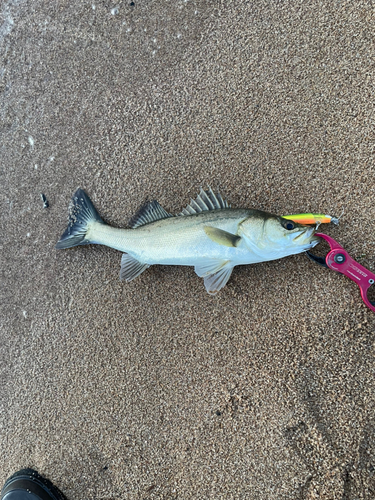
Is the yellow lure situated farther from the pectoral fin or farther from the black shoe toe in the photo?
the black shoe toe

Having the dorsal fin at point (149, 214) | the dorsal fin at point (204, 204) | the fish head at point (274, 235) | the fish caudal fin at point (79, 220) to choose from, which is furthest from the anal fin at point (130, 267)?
the fish head at point (274, 235)

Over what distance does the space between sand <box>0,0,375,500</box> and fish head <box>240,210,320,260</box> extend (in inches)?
9.5

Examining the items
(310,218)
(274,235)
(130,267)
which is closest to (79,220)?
(130,267)

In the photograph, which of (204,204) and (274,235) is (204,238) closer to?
(204,204)

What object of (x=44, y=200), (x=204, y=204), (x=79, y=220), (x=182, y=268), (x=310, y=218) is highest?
(x=310, y=218)

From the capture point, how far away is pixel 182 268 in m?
2.21

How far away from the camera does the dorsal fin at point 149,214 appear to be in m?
2.13

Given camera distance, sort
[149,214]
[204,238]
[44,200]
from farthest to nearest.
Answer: [44,200] → [149,214] → [204,238]

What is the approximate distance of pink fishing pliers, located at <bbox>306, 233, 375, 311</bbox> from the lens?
188 cm

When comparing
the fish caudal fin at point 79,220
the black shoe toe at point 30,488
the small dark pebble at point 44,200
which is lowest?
the black shoe toe at point 30,488

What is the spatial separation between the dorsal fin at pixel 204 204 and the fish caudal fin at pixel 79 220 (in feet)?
2.25

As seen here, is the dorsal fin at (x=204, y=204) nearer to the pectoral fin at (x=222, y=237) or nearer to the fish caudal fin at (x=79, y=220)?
the pectoral fin at (x=222, y=237)

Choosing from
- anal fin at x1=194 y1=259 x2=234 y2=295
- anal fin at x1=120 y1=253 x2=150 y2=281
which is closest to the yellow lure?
anal fin at x1=194 y1=259 x2=234 y2=295

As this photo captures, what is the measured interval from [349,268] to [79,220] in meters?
1.88
